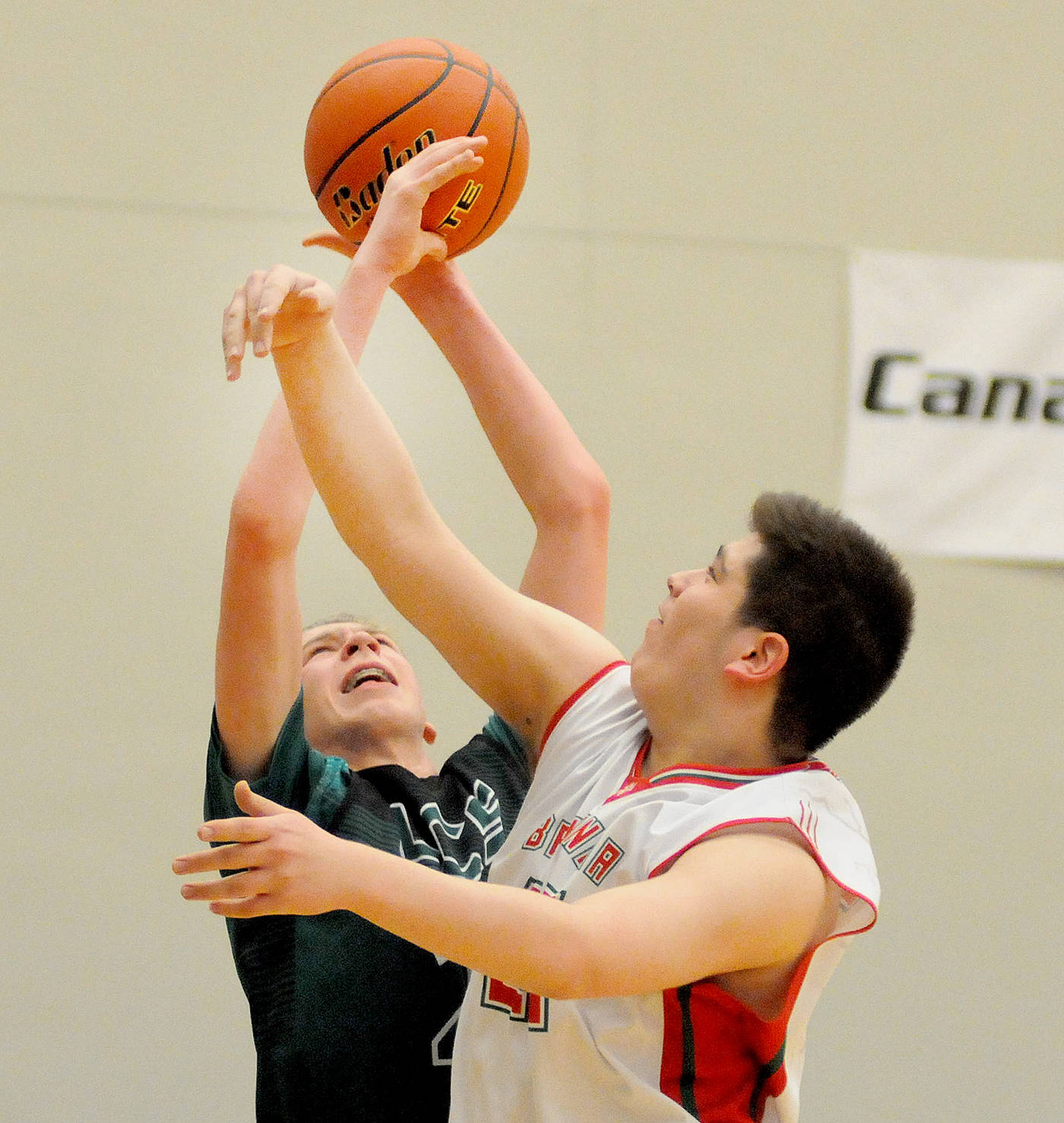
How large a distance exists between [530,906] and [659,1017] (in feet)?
1.05

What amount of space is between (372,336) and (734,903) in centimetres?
239

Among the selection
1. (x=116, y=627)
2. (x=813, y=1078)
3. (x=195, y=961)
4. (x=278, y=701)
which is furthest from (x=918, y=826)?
(x=278, y=701)

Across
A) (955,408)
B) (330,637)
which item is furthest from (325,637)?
(955,408)

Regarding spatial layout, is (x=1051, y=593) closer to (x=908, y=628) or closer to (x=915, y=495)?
(x=915, y=495)

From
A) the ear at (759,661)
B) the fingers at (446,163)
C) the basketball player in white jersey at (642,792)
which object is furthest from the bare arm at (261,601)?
the ear at (759,661)

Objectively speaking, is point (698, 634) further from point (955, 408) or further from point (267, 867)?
point (955, 408)

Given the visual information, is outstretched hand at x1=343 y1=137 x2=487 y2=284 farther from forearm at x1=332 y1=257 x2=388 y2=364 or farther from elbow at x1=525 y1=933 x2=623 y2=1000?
elbow at x1=525 y1=933 x2=623 y2=1000

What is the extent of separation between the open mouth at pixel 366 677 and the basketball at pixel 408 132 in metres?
0.61

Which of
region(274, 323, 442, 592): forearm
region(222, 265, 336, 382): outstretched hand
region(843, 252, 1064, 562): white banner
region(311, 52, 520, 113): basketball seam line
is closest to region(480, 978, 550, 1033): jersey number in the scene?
region(274, 323, 442, 592): forearm

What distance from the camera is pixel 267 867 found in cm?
96

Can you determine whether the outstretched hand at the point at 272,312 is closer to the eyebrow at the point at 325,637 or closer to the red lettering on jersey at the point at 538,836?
the red lettering on jersey at the point at 538,836

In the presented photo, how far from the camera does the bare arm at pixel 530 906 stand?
3.16 ft

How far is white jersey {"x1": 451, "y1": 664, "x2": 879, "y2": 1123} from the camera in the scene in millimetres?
1252

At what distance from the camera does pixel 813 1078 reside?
3.27m
